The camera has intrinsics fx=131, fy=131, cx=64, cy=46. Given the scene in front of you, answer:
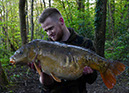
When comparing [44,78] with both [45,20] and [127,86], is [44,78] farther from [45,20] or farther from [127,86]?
[127,86]

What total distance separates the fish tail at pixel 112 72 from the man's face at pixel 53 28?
879mm

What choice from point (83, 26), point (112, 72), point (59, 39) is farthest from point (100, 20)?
point (112, 72)

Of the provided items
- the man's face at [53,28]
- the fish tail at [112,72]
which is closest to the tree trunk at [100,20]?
the man's face at [53,28]

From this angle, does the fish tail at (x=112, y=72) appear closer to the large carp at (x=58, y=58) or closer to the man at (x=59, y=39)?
the large carp at (x=58, y=58)

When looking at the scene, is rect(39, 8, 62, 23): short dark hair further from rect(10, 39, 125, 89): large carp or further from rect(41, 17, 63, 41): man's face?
rect(10, 39, 125, 89): large carp

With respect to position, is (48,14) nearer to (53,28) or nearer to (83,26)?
(53,28)

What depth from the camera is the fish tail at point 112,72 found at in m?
1.74

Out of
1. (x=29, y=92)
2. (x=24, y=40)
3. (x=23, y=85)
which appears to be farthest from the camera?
(x=24, y=40)

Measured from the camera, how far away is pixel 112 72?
5.81ft

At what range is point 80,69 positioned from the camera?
1778 millimetres

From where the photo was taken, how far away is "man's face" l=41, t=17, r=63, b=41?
1.98m

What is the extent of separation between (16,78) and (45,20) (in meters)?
4.75

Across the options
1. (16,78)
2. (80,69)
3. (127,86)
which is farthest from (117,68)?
(16,78)

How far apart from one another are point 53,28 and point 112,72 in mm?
1056
